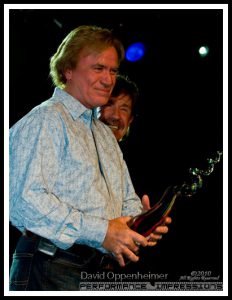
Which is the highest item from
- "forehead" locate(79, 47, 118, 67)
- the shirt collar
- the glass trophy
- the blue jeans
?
"forehead" locate(79, 47, 118, 67)

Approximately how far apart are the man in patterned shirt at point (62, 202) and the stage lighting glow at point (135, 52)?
2020 millimetres

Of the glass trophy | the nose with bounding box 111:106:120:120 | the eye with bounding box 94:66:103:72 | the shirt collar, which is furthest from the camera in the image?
the nose with bounding box 111:106:120:120

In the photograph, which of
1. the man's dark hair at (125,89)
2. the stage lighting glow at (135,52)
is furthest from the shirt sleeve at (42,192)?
the stage lighting glow at (135,52)

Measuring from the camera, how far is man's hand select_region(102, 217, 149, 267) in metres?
1.73

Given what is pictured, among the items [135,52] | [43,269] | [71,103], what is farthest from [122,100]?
[43,269]

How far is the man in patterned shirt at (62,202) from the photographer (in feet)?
5.45

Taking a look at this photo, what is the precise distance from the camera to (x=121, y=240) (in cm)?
174

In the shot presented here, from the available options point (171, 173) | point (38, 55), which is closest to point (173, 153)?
point (171, 173)

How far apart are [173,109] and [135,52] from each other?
649mm

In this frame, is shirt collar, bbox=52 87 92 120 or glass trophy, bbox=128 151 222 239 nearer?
glass trophy, bbox=128 151 222 239

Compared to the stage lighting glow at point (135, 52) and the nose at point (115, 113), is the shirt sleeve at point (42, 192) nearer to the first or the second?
the nose at point (115, 113)

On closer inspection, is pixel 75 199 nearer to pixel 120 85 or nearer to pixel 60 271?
pixel 60 271

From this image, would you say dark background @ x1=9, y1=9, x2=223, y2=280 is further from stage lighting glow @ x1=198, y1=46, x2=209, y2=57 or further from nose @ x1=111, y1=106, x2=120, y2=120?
nose @ x1=111, y1=106, x2=120, y2=120

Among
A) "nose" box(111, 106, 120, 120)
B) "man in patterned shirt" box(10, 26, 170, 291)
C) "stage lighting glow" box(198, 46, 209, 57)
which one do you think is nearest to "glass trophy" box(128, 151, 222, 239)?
"man in patterned shirt" box(10, 26, 170, 291)
